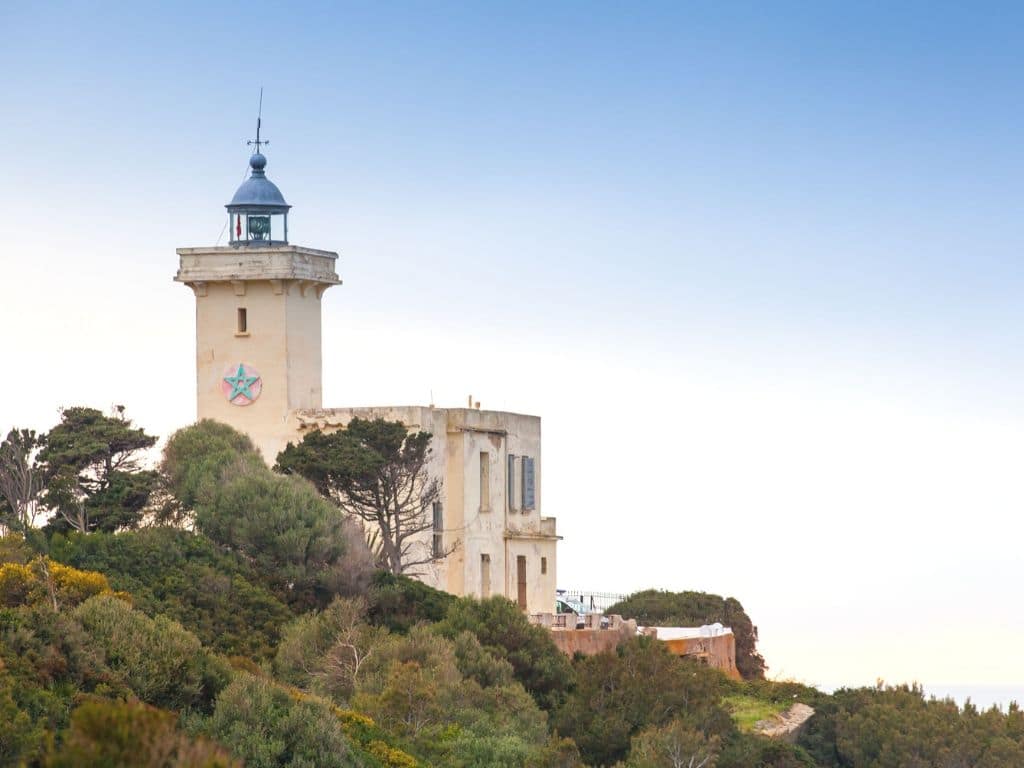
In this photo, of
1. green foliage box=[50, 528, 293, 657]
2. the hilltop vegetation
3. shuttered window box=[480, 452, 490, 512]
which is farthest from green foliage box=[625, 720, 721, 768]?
shuttered window box=[480, 452, 490, 512]

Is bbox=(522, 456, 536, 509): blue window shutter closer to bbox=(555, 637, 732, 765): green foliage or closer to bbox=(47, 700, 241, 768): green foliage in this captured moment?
bbox=(555, 637, 732, 765): green foliage

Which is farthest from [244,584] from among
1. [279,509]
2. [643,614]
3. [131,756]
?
[131,756]

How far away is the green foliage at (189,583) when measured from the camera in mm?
37719

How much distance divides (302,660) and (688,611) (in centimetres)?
1988

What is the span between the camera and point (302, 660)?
3744 centimetres

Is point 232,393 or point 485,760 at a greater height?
point 232,393

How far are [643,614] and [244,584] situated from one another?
17.4 metres

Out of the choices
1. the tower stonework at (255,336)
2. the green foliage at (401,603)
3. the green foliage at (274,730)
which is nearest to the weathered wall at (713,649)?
the green foliage at (401,603)

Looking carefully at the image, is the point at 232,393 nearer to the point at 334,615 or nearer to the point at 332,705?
the point at 334,615

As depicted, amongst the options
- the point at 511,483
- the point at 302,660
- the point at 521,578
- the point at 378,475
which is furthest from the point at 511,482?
the point at 302,660

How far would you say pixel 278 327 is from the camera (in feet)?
149

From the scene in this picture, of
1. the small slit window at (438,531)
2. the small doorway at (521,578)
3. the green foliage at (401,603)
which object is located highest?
the small slit window at (438,531)

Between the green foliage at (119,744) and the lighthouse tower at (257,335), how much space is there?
25865mm

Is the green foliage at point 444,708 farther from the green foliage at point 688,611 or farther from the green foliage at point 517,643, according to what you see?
the green foliage at point 688,611
